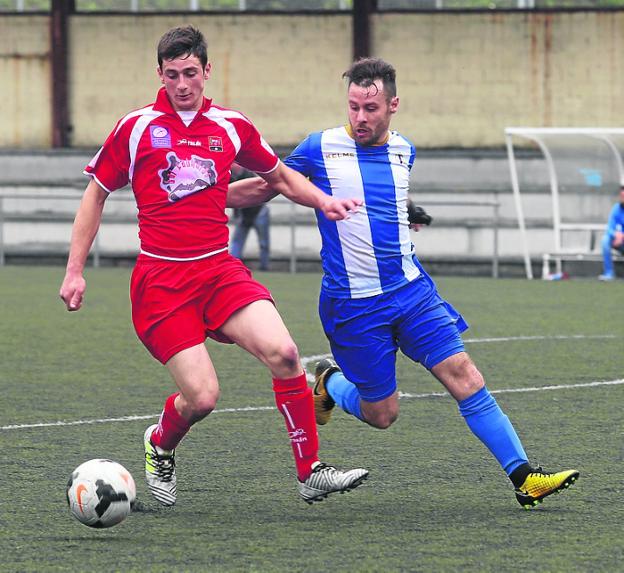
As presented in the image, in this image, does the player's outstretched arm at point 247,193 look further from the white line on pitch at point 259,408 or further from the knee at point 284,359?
the white line on pitch at point 259,408

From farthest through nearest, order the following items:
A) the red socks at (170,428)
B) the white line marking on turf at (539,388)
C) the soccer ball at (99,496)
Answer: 1. the white line marking on turf at (539,388)
2. the red socks at (170,428)
3. the soccer ball at (99,496)

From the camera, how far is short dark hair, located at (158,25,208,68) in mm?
5602

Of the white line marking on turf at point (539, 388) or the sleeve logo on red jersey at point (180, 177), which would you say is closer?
the sleeve logo on red jersey at point (180, 177)

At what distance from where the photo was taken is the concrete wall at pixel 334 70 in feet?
78.8

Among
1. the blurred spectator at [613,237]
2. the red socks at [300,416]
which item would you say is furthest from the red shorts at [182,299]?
the blurred spectator at [613,237]

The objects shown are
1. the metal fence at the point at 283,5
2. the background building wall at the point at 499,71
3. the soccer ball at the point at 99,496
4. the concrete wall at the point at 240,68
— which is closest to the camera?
the soccer ball at the point at 99,496

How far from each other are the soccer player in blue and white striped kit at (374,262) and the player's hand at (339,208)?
0.30 metres

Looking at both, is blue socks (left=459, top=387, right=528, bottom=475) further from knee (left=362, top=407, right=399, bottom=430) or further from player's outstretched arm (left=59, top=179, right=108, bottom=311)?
player's outstretched arm (left=59, top=179, right=108, bottom=311)

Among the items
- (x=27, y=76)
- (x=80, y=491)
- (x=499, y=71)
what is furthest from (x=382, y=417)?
(x=27, y=76)

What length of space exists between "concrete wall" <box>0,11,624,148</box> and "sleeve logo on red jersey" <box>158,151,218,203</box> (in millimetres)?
18979

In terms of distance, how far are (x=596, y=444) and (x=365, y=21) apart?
1827cm

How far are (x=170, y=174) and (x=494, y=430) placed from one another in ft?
5.13

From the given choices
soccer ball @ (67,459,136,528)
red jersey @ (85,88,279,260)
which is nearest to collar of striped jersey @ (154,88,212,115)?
red jersey @ (85,88,279,260)

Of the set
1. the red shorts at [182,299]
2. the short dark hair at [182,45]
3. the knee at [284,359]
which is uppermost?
the short dark hair at [182,45]
